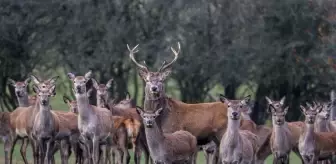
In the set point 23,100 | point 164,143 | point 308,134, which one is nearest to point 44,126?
point 164,143

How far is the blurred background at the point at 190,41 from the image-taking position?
90.9ft

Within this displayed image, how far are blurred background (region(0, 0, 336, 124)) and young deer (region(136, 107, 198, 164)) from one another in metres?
12.3

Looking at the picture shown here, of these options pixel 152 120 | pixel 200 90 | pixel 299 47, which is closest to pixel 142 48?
pixel 200 90

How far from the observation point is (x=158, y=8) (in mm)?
28641

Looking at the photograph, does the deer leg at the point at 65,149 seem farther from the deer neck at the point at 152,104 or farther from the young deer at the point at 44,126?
the deer neck at the point at 152,104

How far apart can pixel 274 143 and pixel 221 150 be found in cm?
166

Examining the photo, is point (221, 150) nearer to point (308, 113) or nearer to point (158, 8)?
point (308, 113)

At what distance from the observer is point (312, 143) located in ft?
55.1

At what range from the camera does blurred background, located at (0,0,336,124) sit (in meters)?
27.7

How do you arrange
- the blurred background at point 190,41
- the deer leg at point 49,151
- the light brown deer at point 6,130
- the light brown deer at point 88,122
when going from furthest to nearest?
the blurred background at point 190,41
the light brown deer at point 6,130
the deer leg at point 49,151
the light brown deer at point 88,122

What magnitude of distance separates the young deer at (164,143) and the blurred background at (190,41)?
483 inches

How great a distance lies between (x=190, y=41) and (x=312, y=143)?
11.7 meters

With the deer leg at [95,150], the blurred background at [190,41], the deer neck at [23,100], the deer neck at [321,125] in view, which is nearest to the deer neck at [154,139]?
the deer leg at [95,150]

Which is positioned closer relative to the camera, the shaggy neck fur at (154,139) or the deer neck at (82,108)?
the shaggy neck fur at (154,139)
